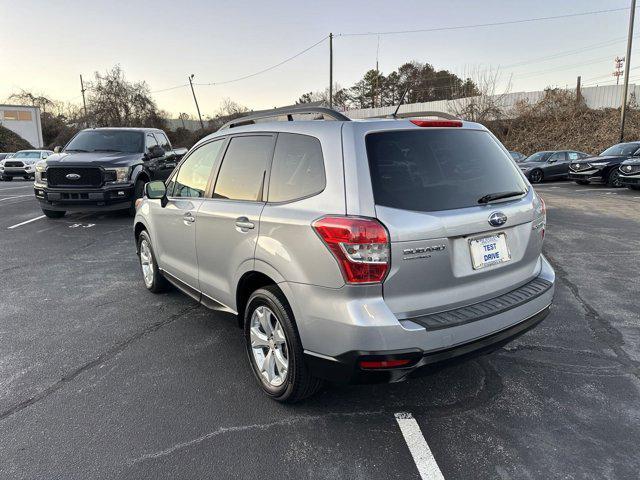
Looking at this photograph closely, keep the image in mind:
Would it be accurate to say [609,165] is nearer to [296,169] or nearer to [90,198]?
[90,198]

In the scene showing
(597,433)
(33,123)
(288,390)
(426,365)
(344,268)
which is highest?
(33,123)

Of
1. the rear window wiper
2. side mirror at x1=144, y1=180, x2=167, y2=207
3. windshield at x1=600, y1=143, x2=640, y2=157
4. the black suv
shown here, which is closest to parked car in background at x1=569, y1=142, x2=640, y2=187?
windshield at x1=600, y1=143, x2=640, y2=157

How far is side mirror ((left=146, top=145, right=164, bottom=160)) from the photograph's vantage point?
1051 centimetres

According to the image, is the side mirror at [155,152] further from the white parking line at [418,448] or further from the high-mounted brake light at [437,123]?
the white parking line at [418,448]

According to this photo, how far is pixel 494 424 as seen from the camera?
2.79m

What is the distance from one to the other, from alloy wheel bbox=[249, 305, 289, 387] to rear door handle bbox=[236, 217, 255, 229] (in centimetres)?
54

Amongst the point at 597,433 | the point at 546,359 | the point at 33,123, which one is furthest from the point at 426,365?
the point at 33,123

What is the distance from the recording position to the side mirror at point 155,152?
10.5 metres

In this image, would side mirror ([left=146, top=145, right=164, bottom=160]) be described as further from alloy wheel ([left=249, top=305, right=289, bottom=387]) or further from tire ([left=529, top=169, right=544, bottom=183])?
tire ([left=529, top=169, right=544, bottom=183])

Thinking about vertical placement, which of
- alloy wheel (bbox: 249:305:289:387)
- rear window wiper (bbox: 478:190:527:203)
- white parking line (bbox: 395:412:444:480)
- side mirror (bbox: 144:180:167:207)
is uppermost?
rear window wiper (bbox: 478:190:527:203)

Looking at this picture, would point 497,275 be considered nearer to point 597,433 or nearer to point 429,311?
point 429,311

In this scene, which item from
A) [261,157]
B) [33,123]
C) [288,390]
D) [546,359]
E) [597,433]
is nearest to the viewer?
[597,433]

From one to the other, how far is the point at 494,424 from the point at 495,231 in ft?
3.83

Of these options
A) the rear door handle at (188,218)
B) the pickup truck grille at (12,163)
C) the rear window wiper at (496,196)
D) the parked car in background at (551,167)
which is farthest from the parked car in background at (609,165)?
the pickup truck grille at (12,163)
